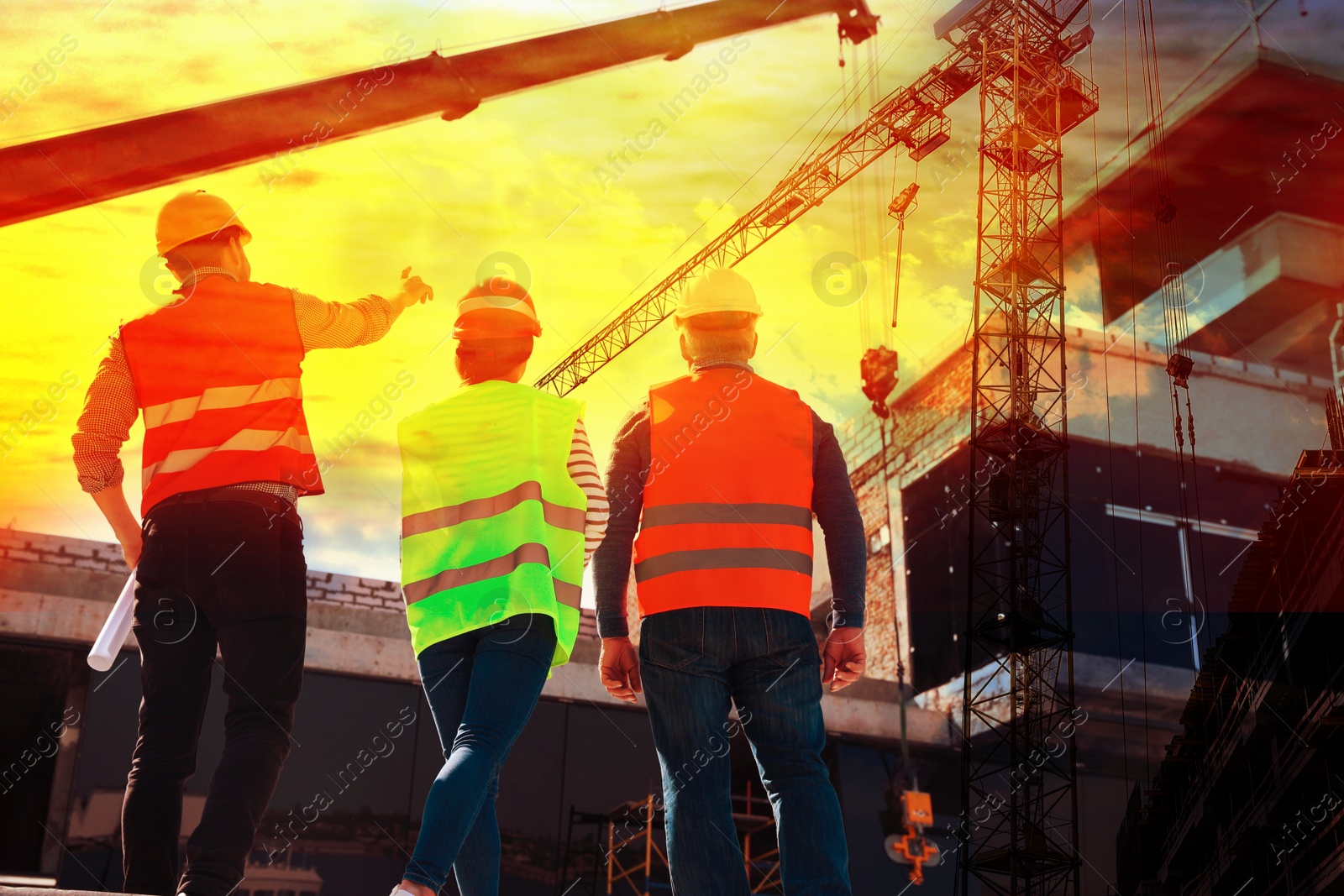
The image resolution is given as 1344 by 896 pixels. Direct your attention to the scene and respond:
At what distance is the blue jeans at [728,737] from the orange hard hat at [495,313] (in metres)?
0.94

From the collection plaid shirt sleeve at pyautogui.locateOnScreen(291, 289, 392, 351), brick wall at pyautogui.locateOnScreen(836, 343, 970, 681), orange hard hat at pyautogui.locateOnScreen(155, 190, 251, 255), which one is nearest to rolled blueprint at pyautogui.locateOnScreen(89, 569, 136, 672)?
plaid shirt sleeve at pyautogui.locateOnScreen(291, 289, 392, 351)

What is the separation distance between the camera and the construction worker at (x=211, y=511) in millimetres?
2924

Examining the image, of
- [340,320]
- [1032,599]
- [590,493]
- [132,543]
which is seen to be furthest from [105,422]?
[1032,599]

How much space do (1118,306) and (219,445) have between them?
1853cm

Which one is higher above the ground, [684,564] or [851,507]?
[851,507]

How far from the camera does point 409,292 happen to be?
12.3ft

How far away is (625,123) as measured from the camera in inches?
530

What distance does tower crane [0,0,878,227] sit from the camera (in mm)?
8062

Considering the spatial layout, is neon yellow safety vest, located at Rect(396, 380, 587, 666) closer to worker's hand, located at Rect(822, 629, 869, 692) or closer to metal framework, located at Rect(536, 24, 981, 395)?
worker's hand, located at Rect(822, 629, 869, 692)

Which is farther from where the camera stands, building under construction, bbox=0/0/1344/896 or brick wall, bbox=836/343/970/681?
brick wall, bbox=836/343/970/681

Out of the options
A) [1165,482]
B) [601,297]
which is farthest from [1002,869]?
[601,297]

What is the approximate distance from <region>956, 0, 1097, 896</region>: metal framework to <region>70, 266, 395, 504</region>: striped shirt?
45.4 feet

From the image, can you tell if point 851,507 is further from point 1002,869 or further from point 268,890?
point 1002,869

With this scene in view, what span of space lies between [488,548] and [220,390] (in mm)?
897
